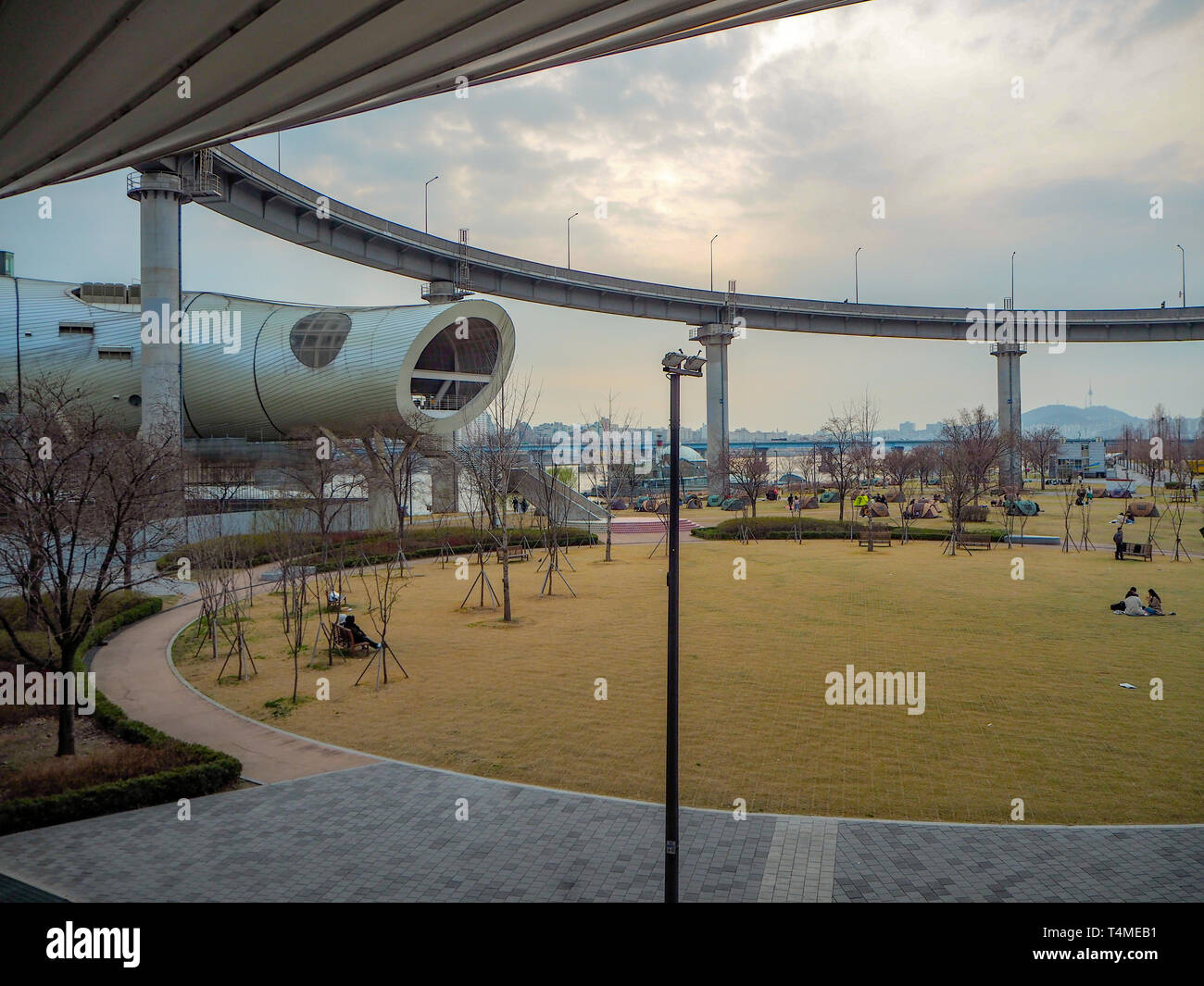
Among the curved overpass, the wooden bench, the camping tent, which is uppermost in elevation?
the curved overpass

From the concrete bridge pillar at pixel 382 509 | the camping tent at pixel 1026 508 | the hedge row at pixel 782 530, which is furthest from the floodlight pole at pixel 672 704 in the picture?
the camping tent at pixel 1026 508

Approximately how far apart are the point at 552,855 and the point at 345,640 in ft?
30.1

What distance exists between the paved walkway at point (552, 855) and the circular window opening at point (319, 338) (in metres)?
31.9

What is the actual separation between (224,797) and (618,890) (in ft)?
16.0

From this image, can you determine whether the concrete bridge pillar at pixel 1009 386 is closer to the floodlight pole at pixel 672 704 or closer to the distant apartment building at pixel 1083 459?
the distant apartment building at pixel 1083 459

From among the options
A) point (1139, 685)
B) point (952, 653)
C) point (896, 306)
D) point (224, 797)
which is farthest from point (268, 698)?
point (896, 306)

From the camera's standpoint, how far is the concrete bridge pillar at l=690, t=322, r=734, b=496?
52156 mm

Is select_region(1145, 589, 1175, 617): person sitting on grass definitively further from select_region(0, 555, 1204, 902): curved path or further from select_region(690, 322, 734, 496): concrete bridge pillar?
select_region(690, 322, 734, 496): concrete bridge pillar

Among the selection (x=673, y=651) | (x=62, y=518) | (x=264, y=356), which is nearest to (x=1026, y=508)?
(x=264, y=356)

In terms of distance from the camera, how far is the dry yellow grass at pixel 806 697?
903 centimetres

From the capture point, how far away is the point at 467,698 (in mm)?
12523

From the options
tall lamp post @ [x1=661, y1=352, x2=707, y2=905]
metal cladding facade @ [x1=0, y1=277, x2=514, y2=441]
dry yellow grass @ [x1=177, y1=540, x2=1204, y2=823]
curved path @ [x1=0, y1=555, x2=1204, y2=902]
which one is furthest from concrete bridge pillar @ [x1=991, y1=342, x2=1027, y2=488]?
tall lamp post @ [x1=661, y1=352, x2=707, y2=905]

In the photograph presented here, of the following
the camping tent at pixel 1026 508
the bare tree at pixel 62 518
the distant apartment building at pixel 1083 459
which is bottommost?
the camping tent at pixel 1026 508

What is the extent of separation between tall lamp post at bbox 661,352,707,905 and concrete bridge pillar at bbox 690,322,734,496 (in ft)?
144
